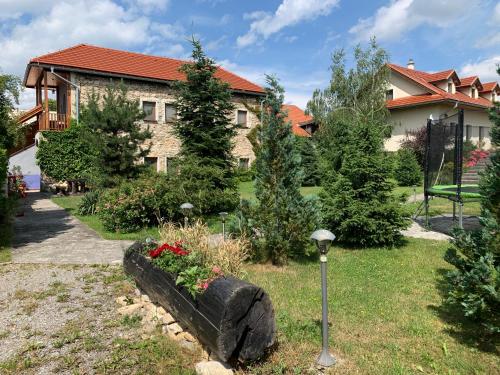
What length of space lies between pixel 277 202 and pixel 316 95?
65.3ft

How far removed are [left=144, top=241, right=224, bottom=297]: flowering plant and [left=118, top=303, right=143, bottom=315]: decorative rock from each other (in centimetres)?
63

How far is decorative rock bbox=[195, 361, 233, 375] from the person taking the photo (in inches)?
125

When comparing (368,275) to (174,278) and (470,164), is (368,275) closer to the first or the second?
(174,278)

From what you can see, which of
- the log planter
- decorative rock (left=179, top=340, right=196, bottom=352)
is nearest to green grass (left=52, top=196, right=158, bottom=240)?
decorative rock (left=179, top=340, right=196, bottom=352)

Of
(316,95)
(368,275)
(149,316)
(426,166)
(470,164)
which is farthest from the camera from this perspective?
(316,95)

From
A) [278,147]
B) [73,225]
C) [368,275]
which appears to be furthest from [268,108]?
[73,225]

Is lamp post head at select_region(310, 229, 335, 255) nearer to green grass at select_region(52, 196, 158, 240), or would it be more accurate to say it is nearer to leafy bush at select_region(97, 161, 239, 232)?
green grass at select_region(52, 196, 158, 240)

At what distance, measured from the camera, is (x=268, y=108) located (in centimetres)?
674

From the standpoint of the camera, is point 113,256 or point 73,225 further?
point 73,225

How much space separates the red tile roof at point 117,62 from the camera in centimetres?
1959

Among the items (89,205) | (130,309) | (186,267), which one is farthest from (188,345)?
(89,205)

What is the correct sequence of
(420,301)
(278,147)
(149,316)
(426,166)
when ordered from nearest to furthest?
(149,316) < (420,301) < (278,147) < (426,166)

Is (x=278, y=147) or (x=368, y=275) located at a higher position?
(x=278, y=147)

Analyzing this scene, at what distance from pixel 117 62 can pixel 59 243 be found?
16084 mm
